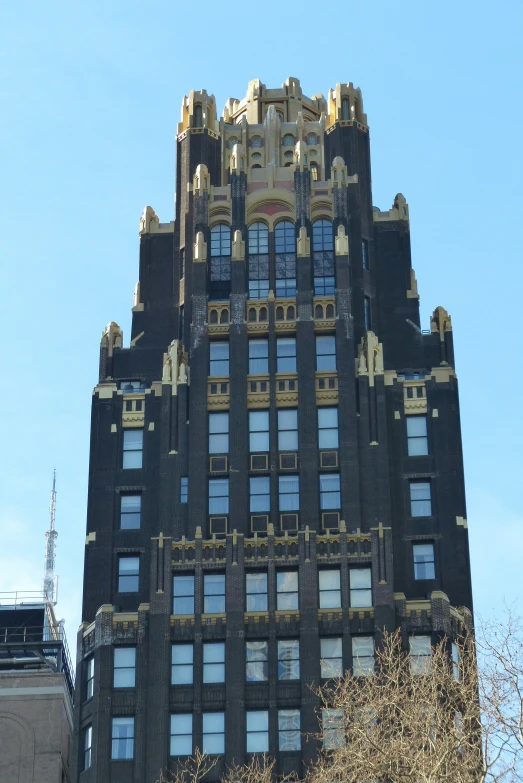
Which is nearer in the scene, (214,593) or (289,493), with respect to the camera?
(214,593)

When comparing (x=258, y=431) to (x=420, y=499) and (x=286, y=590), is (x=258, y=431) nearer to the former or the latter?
(x=420, y=499)

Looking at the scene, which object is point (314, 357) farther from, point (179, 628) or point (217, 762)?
point (217, 762)

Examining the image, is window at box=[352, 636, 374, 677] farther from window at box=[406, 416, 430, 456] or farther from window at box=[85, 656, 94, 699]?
window at box=[85, 656, 94, 699]

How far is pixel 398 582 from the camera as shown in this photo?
390 feet

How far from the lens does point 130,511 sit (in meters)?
123

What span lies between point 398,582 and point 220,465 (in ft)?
44.0

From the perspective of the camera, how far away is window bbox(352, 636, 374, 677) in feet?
370

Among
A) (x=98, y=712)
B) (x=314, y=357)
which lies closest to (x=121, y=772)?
(x=98, y=712)

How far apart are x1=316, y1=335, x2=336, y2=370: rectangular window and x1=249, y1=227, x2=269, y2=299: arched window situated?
516cm

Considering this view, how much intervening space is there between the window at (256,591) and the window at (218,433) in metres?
9.03

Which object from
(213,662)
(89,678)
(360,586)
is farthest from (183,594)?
(360,586)

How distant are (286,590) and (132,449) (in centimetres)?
1522

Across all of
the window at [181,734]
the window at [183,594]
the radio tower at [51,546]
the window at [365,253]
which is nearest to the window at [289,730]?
the window at [181,734]

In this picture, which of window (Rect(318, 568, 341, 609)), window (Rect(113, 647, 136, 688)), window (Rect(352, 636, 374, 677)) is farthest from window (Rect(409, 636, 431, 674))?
window (Rect(113, 647, 136, 688))
